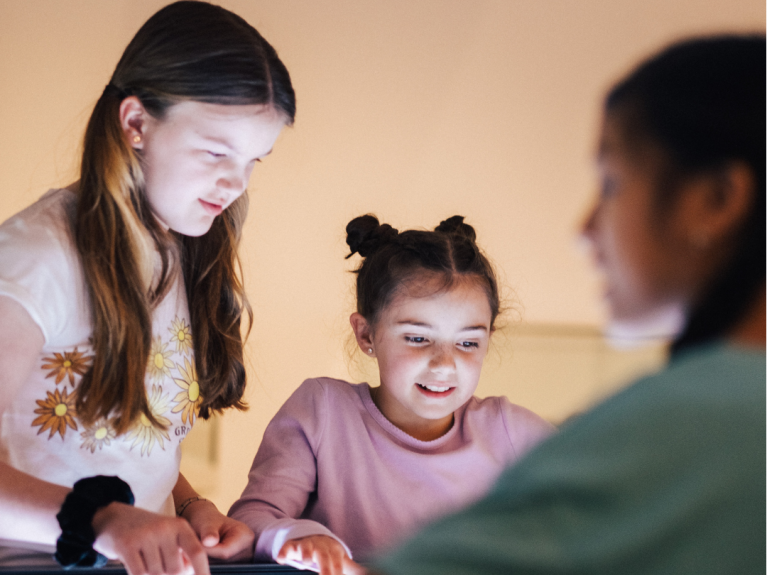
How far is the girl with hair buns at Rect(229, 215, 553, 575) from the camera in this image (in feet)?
3.51

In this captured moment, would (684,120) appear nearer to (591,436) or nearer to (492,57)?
(591,436)

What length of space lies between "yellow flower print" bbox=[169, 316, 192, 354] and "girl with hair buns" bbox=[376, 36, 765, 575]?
26.4 inches

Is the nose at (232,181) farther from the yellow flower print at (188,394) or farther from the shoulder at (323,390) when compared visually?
the shoulder at (323,390)

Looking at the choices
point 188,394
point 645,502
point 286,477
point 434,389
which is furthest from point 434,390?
point 645,502

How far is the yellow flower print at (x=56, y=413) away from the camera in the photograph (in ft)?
2.74

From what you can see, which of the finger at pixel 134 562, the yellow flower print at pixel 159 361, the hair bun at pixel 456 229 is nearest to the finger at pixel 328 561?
the finger at pixel 134 562

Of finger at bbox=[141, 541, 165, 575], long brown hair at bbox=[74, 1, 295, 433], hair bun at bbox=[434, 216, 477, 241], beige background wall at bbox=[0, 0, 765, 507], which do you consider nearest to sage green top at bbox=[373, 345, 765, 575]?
finger at bbox=[141, 541, 165, 575]

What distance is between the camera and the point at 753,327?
397 mm

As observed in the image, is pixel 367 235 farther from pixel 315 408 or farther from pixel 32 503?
pixel 32 503

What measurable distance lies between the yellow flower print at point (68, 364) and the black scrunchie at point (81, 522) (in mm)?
181

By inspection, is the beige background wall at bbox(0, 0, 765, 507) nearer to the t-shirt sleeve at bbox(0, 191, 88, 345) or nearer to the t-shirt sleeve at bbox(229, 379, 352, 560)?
the t-shirt sleeve at bbox(229, 379, 352, 560)

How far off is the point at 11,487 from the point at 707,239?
0.64 metres

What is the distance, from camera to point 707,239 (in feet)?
1.34

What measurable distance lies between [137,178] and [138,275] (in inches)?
4.7
